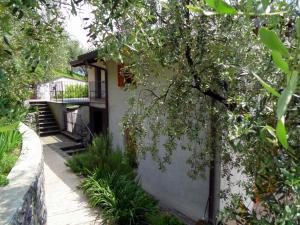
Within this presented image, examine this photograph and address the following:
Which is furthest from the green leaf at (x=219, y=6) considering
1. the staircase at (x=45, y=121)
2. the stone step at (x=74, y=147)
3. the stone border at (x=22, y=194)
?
the staircase at (x=45, y=121)

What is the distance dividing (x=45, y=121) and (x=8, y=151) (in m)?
14.2

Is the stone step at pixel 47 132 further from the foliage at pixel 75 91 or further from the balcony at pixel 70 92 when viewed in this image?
the foliage at pixel 75 91

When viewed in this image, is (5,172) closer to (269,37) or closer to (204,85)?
(204,85)

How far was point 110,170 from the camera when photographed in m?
7.83

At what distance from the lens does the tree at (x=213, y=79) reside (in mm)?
2051

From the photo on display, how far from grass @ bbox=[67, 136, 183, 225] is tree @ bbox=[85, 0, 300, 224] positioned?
2126mm

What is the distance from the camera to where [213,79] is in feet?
12.8

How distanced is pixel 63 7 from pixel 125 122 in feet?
7.04

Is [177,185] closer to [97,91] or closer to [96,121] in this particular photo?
[96,121]

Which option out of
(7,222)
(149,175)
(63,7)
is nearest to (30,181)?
(7,222)

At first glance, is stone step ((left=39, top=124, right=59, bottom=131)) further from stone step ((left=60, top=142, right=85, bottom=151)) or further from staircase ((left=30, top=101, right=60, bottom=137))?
stone step ((left=60, top=142, right=85, bottom=151))

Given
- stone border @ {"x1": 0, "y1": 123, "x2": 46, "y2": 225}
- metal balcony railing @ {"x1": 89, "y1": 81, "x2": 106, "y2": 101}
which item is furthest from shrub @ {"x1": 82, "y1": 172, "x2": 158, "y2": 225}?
metal balcony railing @ {"x1": 89, "y1": 81, "x2": 106, "y2": 101}

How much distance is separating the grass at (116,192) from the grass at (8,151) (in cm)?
230

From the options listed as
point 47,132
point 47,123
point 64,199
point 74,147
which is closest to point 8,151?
point 64,199
